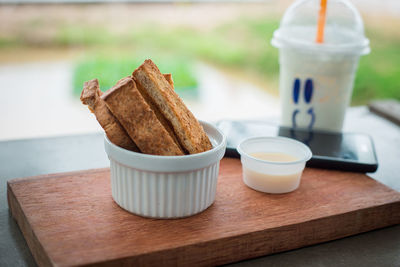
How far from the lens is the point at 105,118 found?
0.80 meters

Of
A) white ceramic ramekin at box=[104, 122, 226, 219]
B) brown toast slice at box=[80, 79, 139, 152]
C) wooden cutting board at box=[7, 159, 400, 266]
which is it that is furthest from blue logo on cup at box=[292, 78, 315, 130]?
brown toast slice at box=[80, 79, 139, 152]

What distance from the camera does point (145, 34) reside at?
6.16m

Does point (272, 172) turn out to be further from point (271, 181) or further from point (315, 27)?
point (315, 27)

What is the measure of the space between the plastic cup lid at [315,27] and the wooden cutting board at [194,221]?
421 mm

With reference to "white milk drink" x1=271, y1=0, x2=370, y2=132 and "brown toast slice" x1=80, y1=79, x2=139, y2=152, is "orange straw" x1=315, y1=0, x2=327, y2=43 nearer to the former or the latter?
"white milk drink" x1=271, y1=0, x2=370, y2=132

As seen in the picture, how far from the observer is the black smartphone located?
107 cm

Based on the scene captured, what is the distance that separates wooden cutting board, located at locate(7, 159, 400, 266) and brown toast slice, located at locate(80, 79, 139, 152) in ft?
0.43

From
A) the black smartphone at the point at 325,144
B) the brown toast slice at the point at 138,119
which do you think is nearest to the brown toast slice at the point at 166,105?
the brown toast slice at the point at 138,119

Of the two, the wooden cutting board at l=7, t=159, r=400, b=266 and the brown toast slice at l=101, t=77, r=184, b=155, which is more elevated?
the brown toast slice at l=101, t=77, r=184, b=155

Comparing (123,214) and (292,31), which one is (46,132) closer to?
(292,31)

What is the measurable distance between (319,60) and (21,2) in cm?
521

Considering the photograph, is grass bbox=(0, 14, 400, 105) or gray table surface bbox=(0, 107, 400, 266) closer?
gray table surface bbox=(0, 107, 400, 266)

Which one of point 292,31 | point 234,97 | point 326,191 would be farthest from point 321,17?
point 234,97

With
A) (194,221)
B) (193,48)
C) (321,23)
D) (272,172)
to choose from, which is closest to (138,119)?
(194,221)
